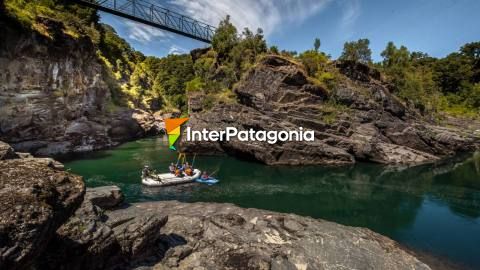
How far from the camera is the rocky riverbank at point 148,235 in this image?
782 centimetres

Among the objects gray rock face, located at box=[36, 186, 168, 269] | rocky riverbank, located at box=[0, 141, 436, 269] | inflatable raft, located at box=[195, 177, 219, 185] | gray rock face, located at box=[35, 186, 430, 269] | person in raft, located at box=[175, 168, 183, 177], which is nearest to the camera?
rocky riverbank, located at box=[0, 141, 436, 269]

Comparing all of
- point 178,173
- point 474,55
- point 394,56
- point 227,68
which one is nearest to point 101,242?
point 178,173

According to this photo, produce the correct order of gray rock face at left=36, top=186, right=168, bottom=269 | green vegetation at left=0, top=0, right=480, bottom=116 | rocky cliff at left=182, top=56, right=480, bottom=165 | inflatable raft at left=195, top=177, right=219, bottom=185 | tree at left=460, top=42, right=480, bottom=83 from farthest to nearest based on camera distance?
tree at left=460, top=42, right=480, bottom=83
green vegetation at left=0, top=0, right=480, bottom=116
rocky cliff at left=182, top=56, right=480, bottom=165
inflatable raft at left=195, top=177, right=219, bottom=185
gray rock face at left=36, top=186, right=168, bottom=269

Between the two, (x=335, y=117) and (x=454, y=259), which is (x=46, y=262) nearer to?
(x=454, y=259)

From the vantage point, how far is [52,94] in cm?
4794

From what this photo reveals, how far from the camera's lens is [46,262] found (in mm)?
9289

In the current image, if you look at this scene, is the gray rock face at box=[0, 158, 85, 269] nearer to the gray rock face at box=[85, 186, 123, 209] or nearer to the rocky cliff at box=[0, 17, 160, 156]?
the gray rock face at box=[85, 186, 123, 209]

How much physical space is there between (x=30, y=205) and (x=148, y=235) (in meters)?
6.80

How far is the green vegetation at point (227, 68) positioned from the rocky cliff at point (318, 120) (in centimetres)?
315

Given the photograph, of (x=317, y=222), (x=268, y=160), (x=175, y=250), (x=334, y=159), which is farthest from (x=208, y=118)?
(x=175, y=250)

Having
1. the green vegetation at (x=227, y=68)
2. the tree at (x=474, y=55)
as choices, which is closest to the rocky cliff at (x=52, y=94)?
the green vegetation at (x=227, y=68)

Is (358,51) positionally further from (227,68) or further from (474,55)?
(474,55)

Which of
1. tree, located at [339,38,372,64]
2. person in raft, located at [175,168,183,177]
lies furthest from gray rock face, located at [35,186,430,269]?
tree, located at [339,38,372,64]

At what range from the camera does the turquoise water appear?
24453mm
